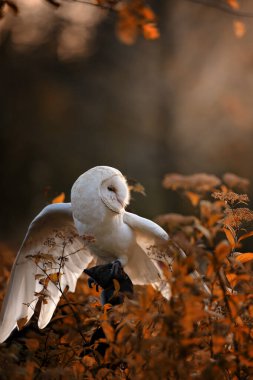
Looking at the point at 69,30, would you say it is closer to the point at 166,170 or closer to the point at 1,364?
the point at 166,170

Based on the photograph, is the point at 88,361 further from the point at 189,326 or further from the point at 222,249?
the point at 222,249

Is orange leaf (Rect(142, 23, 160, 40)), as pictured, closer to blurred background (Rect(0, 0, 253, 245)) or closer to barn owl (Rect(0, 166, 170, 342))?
barn owl (Rect(0, 166, 170, 342))

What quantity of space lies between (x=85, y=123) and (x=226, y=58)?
3.35m

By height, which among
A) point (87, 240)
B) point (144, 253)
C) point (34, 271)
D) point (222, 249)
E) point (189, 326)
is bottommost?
point (34, 271)

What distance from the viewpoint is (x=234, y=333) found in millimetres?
1739

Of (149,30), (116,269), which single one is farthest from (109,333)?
(149,30)

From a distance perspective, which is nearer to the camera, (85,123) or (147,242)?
(147,242)

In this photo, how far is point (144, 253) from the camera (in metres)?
2.80

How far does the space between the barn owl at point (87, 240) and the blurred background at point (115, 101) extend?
22.9ft

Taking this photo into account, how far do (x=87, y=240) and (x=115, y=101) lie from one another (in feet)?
35.4

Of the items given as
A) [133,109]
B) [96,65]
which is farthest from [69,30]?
[133,109]

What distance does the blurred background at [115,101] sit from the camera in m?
10.5

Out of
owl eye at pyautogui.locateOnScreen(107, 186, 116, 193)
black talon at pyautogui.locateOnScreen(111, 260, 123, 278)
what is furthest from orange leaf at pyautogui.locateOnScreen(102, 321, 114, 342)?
owl eye at pyautogui.locateOnScreen(107, 186, 116, 193)

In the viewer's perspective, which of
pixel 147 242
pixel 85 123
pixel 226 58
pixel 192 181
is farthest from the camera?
pixel 85 123
